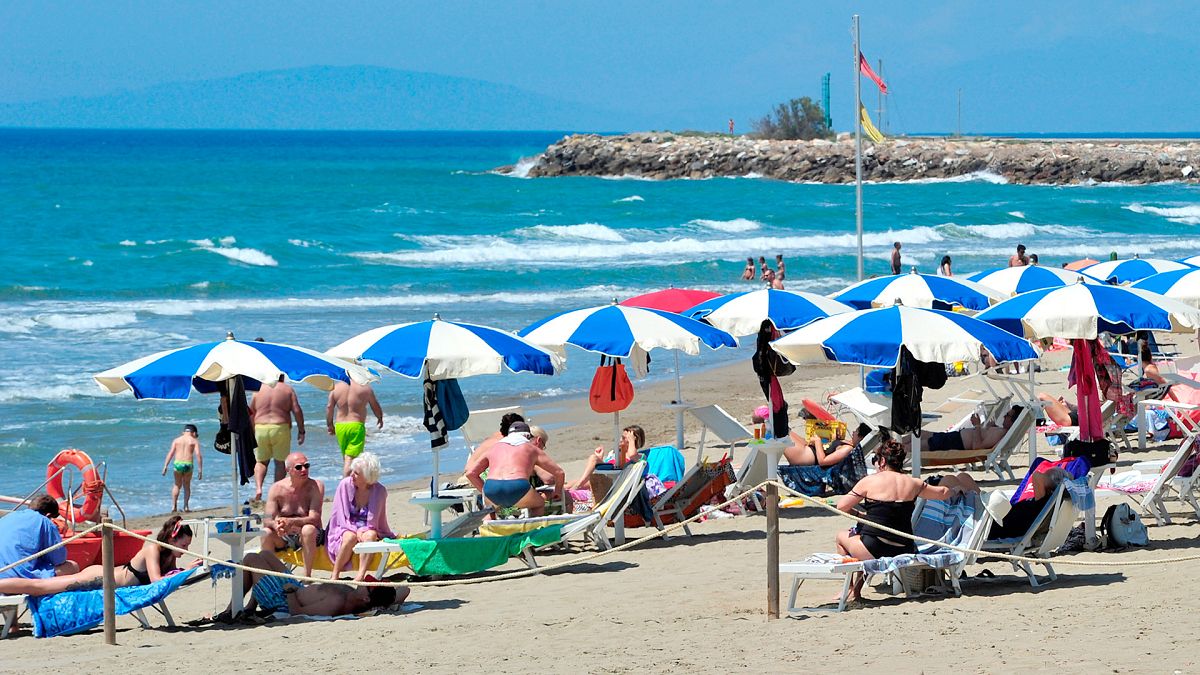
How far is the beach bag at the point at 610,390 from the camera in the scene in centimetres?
1127

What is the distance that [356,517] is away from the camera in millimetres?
8266

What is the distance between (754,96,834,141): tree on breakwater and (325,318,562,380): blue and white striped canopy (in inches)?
3556

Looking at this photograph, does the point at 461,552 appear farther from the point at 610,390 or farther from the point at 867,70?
the point at 867,70

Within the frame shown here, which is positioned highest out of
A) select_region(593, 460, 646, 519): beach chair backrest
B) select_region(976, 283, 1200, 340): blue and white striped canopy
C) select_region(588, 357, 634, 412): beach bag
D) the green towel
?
select_region(976, 283, 1200, 340): blue and white striped canopy

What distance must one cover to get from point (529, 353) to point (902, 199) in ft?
194

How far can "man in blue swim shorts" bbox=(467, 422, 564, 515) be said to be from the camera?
358 inches

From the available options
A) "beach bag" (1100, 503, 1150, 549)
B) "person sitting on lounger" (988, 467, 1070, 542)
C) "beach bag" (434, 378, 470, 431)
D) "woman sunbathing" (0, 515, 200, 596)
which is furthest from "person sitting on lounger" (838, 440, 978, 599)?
"woman sunbathing" (0, 515, 200, 596)

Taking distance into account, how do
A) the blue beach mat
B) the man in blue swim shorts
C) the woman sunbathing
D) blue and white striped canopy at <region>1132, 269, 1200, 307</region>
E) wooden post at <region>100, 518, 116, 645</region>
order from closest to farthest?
wooden post at <region>100, 518, 116, 645</region> < the blue beach mat < the woman sunbathing < the man in blue swim shorts < blue and white striped canopy at <region>1132, 269, 1200, 307</region>

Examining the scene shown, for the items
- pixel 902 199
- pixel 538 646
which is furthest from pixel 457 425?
pixel 902 199

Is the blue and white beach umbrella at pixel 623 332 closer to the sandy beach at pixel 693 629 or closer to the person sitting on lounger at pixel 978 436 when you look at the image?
the sandy beach at pixel 693 629

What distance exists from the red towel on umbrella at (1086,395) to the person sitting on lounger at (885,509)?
10.2 feet

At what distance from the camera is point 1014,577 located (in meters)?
7.90

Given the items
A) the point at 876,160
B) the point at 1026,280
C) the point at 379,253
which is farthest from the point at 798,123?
the point at 1026,280

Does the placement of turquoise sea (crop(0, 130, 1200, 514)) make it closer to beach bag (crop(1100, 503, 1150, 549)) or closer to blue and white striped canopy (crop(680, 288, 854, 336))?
blue and white striped canopy (crop(680, 288, 854, 336))
